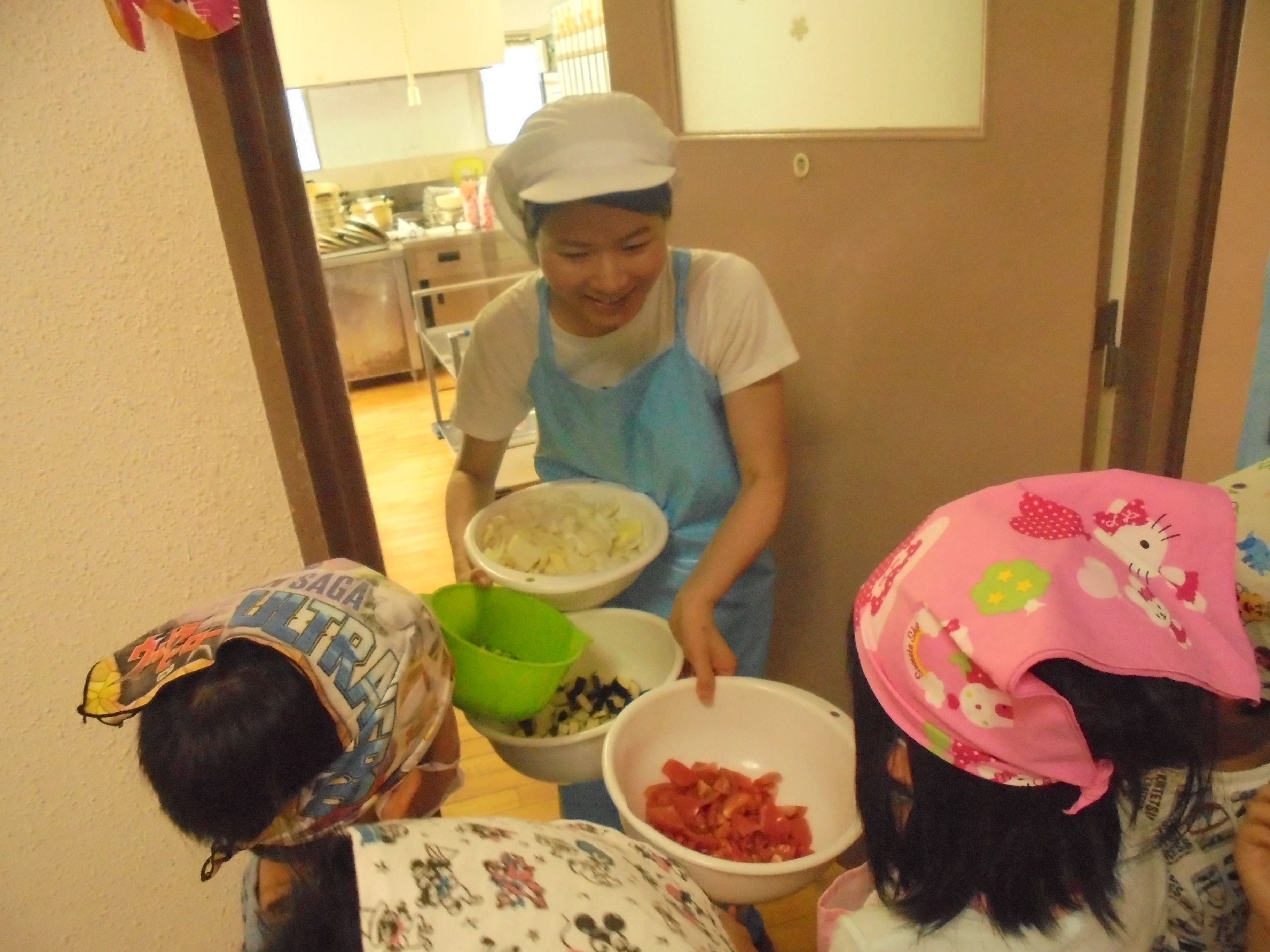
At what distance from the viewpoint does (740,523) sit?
1.06 m

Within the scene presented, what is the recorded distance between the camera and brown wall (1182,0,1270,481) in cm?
91

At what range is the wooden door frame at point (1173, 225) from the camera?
909mm

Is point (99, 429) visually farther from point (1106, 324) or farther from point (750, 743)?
point (1106, 324)

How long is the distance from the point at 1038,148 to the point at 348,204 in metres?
4.41

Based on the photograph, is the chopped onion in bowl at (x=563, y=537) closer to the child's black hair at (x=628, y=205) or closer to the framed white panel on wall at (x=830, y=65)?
the child's black hair at (x=628, y=205)

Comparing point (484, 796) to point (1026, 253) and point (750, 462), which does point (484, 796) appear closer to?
point (750, 462)

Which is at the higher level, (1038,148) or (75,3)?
(75,3)

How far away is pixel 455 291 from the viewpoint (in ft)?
14.8

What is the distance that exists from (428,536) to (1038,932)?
8.38 ft

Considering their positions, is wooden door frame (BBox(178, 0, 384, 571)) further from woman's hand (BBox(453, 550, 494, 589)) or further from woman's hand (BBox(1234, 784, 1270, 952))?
woman's hand (BBox(1234, 784, 1270, 952))

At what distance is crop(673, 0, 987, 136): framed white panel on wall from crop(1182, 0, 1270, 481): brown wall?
0.88ft

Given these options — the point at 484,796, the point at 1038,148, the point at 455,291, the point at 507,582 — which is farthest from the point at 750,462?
the point at 455,291

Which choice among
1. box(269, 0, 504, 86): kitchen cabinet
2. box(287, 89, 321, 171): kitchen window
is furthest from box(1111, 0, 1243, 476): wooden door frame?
box(287, 89, 321, 171): kitchen window

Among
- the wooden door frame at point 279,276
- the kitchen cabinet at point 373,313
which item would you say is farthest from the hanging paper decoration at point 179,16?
the kitchen cabinet at point 373,313
